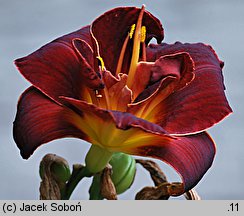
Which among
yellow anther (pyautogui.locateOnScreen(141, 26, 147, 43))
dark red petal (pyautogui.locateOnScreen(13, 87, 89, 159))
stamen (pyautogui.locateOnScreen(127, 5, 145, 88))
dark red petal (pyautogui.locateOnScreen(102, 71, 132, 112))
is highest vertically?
yellow anther (pyautogui.locateOnScreen(141, 26, 147, 43))

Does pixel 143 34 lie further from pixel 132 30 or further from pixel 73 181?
pixel 73 181

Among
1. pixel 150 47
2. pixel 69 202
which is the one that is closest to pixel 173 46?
pixel 150 47

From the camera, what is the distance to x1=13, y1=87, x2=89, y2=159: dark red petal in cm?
38

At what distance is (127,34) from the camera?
1.38 feet

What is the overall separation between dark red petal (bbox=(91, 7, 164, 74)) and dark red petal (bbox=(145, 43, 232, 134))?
0.12ft

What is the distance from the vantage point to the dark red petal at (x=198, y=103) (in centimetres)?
39

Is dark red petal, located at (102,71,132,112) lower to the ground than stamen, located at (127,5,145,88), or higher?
lower

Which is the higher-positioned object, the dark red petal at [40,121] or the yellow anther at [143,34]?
the yellow anther at [143,34]

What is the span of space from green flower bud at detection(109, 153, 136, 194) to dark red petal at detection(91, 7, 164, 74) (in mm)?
60

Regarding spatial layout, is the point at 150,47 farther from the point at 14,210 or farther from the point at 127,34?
the point at 14,210

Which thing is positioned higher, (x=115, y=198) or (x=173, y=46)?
(x=173, y=46)

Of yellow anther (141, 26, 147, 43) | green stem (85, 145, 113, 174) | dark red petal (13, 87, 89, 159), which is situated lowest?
green stem (85, 145, 113, 174)

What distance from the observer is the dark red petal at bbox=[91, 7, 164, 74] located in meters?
0.41

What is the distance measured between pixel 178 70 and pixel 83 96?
62mm
